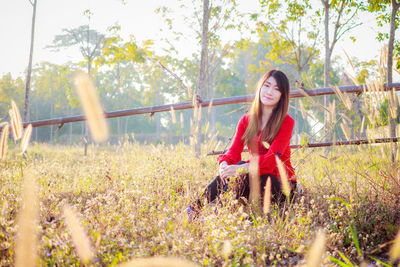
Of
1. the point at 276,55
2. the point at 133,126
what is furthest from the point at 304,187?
the point at 133,126

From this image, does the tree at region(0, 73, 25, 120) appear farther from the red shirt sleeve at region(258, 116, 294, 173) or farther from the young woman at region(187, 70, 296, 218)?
the red shirt sleeve at region(258, 116, 294, 173)

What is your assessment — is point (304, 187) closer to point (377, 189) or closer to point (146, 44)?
point (377, 189)

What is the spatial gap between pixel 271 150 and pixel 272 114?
18.8 inches

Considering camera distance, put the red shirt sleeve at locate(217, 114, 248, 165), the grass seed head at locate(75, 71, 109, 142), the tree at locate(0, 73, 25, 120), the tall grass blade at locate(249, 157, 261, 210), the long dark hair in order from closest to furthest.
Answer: the grass seed head at locate(75, 71, 109, 142) < the tall grass blade at locate(249, 157, 261, 210) < the long dark hair < the red shirt sleeve at locate(217, 114, 248, 165) < the tree at locate(0, 73, 25, 120)

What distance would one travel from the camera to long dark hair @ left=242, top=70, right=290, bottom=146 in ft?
9.55

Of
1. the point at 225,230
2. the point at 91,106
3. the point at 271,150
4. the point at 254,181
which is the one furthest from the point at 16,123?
the point at 271,150

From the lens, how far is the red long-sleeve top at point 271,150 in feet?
8.86

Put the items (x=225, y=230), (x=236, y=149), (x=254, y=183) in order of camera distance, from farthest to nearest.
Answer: (x=236, y=149)
(x=254, y=183)
(x=225, y=230)

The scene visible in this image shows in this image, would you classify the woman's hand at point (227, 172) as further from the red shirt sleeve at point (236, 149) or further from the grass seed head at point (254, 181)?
the red shirt sleeve at point (236, 149)

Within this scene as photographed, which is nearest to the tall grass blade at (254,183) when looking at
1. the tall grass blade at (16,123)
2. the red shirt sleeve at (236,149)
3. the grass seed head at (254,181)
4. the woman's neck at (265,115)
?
the grass seed head at (254,181)

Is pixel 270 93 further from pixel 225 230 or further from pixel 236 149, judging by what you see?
pixel 225 230

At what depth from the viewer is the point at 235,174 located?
2664 millimetres

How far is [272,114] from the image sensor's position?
3012 millimetres

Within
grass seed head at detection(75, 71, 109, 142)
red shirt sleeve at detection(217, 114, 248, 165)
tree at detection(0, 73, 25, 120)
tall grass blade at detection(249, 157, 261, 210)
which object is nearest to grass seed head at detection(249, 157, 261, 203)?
tall grass blade at detection(249, 157, 261, 210)
